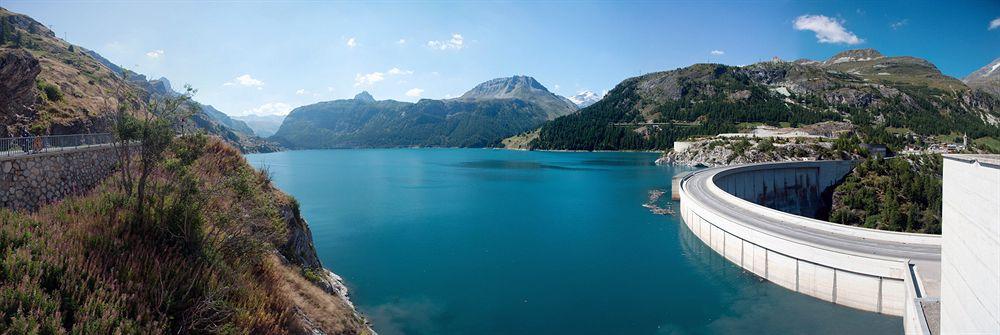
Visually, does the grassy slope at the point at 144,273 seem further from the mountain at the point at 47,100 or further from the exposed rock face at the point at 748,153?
the exposed rock face at the point at 748,153

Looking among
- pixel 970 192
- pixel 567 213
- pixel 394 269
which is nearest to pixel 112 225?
pixel 394 269

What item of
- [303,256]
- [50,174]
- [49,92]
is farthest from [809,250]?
[49,92]

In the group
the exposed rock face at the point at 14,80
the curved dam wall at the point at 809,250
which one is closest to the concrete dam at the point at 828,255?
the curved dam wall at the point at 809,250

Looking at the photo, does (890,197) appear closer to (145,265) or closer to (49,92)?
(145,265)

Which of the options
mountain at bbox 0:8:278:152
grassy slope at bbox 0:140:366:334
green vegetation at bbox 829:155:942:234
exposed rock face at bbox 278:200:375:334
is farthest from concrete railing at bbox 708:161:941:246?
mountain at bbox 0:8:278:152

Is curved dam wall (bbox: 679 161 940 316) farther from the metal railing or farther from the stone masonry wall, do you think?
the stone masonry wall

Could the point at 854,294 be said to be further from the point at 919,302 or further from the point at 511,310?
the point at 511,310

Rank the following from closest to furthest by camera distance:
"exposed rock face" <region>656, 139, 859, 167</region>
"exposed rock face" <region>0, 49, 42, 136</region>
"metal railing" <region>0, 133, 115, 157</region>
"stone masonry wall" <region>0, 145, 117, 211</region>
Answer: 1. "stone masonry wall" <region>0, 145, 117, 211</region>
2. "metal railing" <region>0, 133, 115, 157</region>
3. "exposed rock face" <region>0, 49, 42, 136</region>
4. "exposed rock face" <region>656, 139, 859, 167</region>
